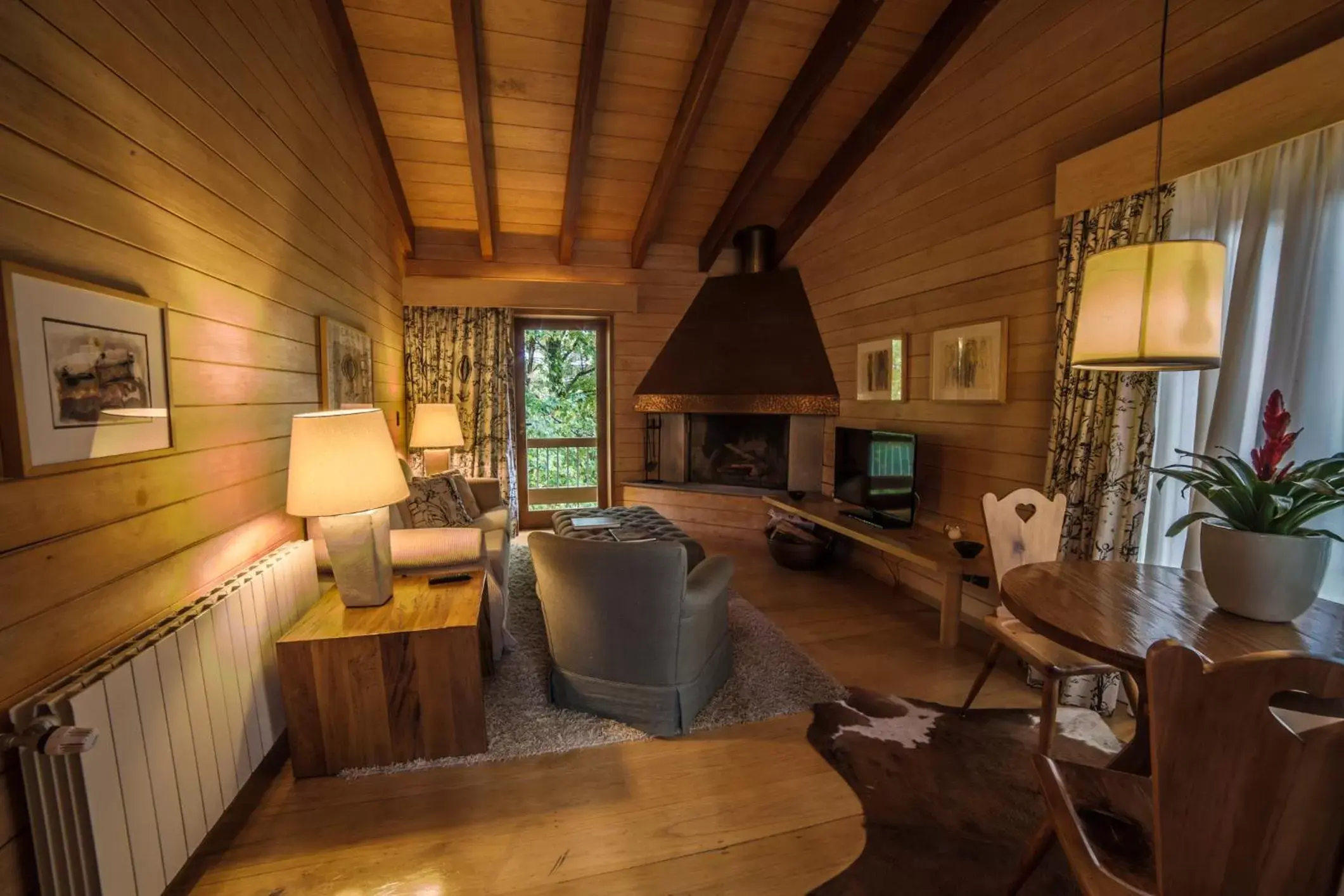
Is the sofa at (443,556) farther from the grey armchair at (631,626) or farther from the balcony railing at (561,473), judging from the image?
the balcony railing at (561,473)

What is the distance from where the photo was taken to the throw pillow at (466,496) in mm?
3766

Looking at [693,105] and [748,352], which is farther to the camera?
[748,352]

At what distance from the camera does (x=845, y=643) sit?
2.93 metres

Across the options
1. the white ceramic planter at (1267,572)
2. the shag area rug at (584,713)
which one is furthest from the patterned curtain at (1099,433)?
the shag area rug at (584,713)

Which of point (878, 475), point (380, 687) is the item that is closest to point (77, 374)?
point (380, 687)

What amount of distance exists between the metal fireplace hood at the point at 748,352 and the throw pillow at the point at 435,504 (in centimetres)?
214

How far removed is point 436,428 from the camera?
4297 millimetres

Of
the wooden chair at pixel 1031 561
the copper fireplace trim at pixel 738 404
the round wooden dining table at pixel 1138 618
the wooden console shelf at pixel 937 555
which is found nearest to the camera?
the round wooden dining table at pixel 1138 618

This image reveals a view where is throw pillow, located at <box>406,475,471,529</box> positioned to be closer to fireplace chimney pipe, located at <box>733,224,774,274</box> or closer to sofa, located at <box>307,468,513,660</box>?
sofa, located at <box>307,468,513,660</box>

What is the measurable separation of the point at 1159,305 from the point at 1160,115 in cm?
119

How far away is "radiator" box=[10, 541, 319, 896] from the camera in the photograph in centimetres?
107

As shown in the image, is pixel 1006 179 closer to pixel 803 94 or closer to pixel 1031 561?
pixel 803 94

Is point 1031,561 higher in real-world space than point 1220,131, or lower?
lower

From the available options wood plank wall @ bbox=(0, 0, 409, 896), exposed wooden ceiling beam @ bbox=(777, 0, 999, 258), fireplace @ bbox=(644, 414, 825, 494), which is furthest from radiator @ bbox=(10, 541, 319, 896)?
exposed wooden ceiling beam @ bbox=(777, 0, 999, 258)
